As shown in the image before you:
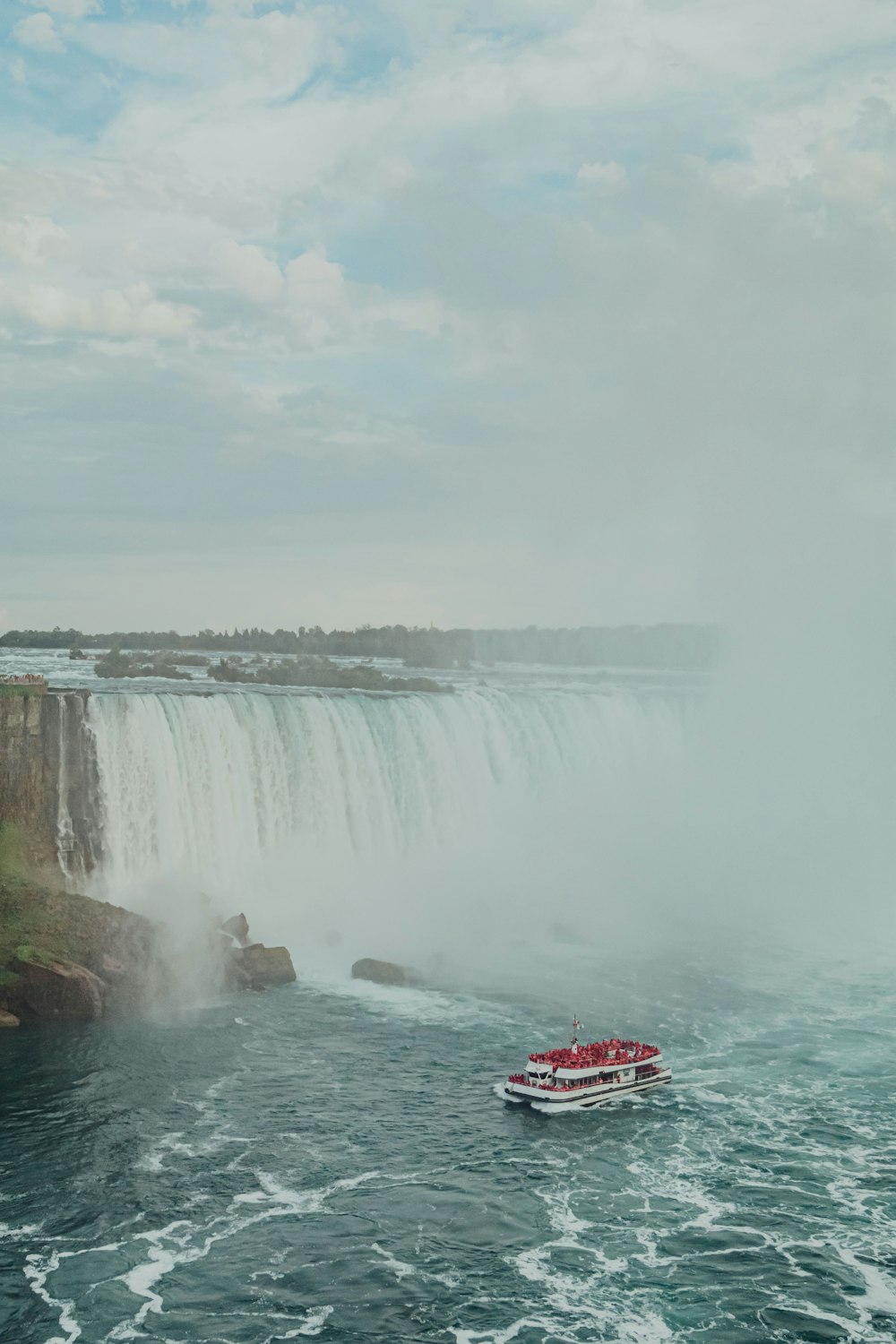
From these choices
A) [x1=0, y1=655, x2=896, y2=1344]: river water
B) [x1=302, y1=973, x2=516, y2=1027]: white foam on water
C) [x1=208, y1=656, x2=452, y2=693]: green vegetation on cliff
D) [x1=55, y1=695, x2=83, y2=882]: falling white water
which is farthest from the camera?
[x1=208, y1=656, x2=452, y2=693]: green vegetation on cliff

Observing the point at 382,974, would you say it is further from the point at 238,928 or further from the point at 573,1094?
the point at 573,1094

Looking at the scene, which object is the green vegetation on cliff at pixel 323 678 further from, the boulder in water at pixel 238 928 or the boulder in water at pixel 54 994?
the boulder in water at pixel 54 994

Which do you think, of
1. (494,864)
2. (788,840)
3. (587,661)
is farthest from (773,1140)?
(587,661)

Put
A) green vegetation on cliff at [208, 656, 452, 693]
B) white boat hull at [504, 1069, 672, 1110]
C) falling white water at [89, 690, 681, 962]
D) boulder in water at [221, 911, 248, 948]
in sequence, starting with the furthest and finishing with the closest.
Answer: green vegetation on cliff at [208, 656, 452, 693]
falling white water at [89, 690, 681, 962]
boulder in water at [221, 911, 248, 948]
white boat hull at [504, 1069, 672, 1110]

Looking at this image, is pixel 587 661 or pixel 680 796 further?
pixel 587 661

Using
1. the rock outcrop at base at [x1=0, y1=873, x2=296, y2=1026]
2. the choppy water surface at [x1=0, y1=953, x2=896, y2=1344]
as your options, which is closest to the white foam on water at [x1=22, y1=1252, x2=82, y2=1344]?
the choppy water surface at [x1=0, y1=953, x2=896, y2=1344]

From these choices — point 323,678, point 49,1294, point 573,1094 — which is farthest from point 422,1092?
point 323,678

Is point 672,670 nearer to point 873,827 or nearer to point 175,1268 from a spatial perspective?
point 873,827

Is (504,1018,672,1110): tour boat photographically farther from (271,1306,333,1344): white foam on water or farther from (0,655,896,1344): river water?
(271,1306,333,1344): white foam on water
